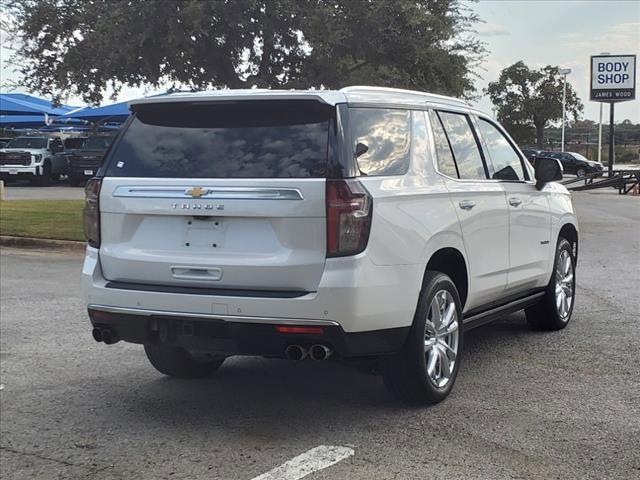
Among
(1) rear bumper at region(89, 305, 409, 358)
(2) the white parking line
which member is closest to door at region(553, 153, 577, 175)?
(1) rear bumper at region(89, 305, 409, 358)

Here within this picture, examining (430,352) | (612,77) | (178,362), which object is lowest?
(178,362)

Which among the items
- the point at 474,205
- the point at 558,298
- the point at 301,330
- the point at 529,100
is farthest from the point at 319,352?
the point at 529,100

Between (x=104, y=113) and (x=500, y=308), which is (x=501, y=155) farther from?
(x=104, y=113)

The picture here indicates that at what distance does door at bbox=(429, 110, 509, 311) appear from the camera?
16.7 feet

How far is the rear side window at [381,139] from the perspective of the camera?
4.33m

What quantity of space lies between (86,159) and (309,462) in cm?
2761

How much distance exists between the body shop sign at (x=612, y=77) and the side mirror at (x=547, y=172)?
119 ft

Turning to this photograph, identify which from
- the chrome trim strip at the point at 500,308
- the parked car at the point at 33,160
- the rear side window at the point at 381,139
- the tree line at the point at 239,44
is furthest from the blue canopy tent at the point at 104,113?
the rear side window at the point at 381,139


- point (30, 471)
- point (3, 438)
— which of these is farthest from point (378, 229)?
point (3, 438)

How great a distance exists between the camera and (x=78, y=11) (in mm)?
16453

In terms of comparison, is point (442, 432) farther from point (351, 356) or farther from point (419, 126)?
point (419, 126)

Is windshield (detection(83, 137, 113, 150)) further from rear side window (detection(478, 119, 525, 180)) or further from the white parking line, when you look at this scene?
the white parking line

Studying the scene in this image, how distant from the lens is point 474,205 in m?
5.21

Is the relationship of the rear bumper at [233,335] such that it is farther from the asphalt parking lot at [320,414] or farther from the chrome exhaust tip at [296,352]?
the asphalt parking lot at [320,414]
